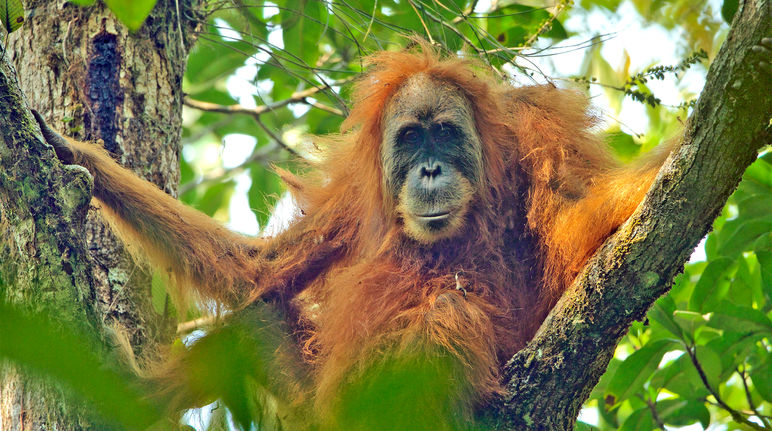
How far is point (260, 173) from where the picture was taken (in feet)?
20.5

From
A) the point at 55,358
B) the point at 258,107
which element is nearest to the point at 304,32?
the point at 258,107

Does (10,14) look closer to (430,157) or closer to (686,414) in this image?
(430,157)

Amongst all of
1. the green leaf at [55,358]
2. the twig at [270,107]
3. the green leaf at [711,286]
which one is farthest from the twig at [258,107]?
the green leaf at [55,358]

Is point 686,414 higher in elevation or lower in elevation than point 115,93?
lower

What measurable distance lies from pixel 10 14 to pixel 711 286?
11.9ft

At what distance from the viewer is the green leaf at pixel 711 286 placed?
12.6 feet

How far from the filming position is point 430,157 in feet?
11.7

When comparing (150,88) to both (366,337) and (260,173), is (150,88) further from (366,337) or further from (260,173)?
(260,173)

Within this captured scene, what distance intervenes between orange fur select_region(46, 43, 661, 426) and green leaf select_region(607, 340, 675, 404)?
78 centimetres

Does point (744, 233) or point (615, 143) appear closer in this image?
point (744, 233)

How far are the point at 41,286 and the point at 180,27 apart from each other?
2.10 meters

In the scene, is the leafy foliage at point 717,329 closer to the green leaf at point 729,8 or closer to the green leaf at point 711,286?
the green leaf at point 711,286

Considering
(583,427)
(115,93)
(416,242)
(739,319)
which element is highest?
(115,93)

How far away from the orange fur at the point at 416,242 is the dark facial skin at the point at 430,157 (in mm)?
93
